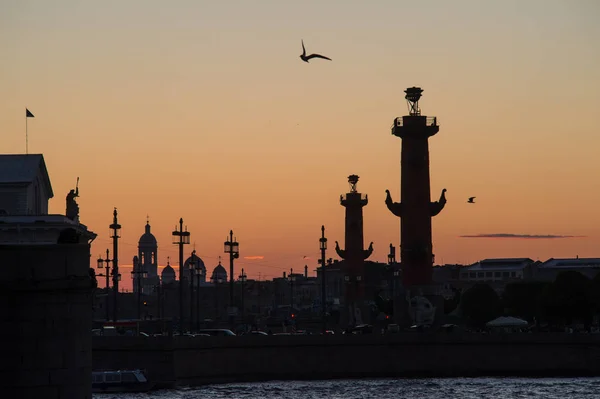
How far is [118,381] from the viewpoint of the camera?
3127 inches

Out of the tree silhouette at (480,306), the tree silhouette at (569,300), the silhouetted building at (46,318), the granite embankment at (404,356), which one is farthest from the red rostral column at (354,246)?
the silhouetted building at (46,318)

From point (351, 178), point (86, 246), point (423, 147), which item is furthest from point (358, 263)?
point (86, 246)

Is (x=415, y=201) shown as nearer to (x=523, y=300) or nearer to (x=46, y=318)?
(x=523, y=300)

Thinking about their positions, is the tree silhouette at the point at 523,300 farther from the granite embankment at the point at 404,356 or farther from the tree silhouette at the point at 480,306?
the granite embankment at the point at 404,356

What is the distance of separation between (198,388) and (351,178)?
6740 centimetres

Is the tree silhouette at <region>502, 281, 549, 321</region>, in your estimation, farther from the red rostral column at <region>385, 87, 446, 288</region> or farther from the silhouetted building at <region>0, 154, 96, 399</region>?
the silhouetted building at <region>0, 154, 96, 399</region>

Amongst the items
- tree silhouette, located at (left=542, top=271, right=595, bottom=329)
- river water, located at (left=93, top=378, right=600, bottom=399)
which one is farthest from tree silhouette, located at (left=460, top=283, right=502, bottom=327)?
river water, located at (left=93, top=378, right=600, bottom=399)

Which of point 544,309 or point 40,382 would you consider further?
point 544,309

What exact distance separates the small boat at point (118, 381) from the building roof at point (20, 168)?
14276 mm

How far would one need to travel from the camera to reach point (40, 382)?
23938 millimetres

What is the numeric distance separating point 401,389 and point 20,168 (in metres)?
28.0

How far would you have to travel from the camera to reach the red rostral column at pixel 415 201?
346 feet

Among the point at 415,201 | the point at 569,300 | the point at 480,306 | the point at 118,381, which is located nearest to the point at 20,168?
the point at 118,381

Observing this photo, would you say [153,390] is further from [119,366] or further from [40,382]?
[40,382]
